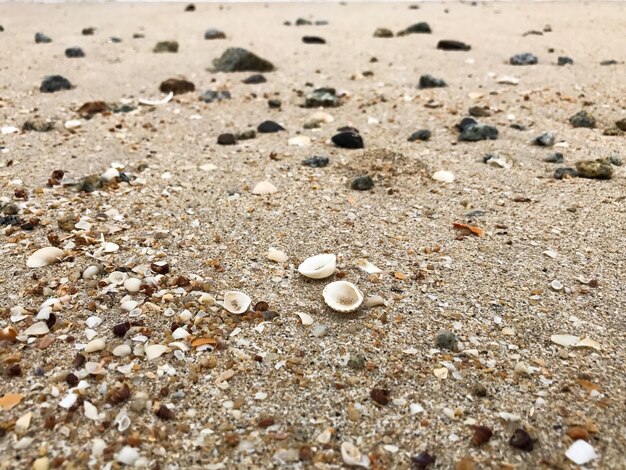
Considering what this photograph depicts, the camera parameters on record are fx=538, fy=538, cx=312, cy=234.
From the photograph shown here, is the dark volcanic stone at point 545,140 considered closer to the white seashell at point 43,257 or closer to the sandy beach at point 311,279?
the sandy beach at point 311,279

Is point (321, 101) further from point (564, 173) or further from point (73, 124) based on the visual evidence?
point (564, 173)

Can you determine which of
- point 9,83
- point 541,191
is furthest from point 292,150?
point 9,83

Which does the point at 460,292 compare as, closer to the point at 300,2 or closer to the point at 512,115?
the point at 512,115

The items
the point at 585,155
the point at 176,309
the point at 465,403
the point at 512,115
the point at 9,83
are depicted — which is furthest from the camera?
the point at 9,83

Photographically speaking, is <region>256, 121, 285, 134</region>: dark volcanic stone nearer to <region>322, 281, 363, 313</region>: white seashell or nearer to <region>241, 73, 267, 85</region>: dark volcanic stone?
<region>241, 73, 267, 85</region>: dark volcanic stone

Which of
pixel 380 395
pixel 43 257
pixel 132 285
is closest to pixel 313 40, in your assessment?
pixel 43 257

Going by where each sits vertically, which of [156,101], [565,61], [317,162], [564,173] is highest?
[565,61]
